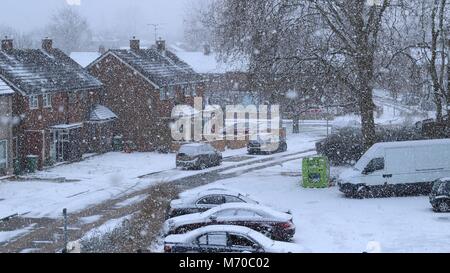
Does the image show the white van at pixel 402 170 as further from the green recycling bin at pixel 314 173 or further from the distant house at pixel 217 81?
the distant house at pixel 217 81

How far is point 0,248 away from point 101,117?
21.9 m

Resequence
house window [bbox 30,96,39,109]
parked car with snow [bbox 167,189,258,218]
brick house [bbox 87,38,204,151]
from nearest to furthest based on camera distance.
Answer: parked car with snow [bbox 167,189,258,218]
house window [bbox 30,96,39,109]
brick house [bbox 87,38,204,151]

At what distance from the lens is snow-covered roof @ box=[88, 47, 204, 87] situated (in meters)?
39.5

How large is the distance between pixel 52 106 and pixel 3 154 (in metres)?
5.09

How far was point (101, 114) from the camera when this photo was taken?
3822 cm

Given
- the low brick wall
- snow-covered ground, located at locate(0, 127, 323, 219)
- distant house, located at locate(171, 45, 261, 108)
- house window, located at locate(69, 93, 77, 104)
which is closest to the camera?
snow-covered ground, located at locate(0, 127, 323, 219)

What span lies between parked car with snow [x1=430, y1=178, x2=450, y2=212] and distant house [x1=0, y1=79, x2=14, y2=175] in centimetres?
1952

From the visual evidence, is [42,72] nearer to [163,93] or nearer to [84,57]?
[163,93]

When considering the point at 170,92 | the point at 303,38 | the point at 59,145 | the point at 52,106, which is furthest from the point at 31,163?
the point at 303,38

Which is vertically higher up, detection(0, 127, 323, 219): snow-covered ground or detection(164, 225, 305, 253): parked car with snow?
detection(164, 225, 305, 253): parked car with snow

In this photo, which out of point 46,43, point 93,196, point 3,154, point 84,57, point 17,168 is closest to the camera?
→ point 93,196

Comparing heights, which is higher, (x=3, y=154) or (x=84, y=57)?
(x=84, y=57)

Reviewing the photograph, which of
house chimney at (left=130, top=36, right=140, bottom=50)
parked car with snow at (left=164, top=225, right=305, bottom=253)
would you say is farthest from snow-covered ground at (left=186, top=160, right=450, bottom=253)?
house chimney at (left=130, top=36, right=140, bottom=50)

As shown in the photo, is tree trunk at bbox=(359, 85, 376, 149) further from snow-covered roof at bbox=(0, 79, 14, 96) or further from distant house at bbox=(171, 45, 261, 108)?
distant house at bbox=(171, 45, 261, 108)
